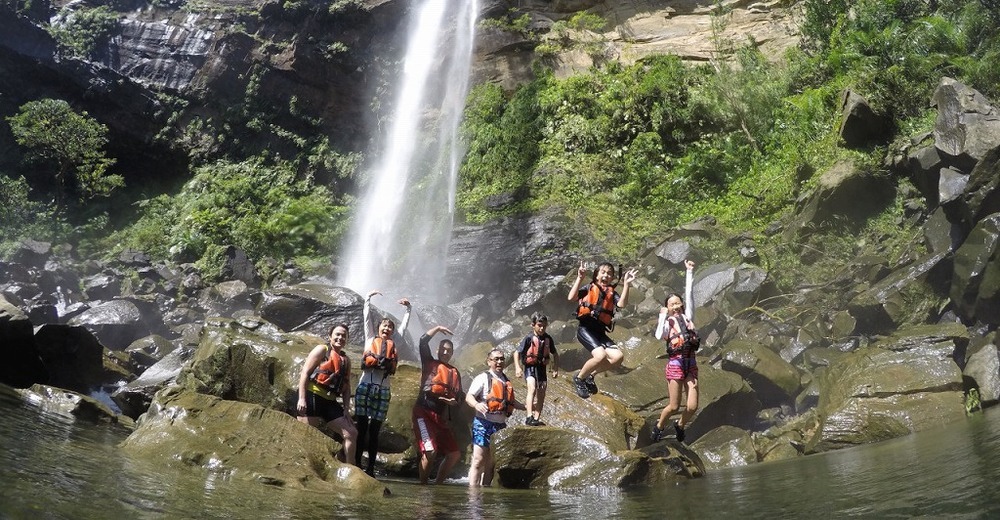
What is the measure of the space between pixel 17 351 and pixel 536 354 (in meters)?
7.45

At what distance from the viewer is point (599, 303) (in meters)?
7.26

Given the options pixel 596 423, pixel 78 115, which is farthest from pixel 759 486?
pixel 78 115

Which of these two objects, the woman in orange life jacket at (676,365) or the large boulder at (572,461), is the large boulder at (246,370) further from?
the woman in orange life jacket at (676,365)

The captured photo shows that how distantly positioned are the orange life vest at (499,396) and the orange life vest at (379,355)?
959 millimetres

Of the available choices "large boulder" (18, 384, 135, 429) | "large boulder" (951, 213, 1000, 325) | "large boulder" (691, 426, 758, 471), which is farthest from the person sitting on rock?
"large boulder" (951, 213, 1000, 325)

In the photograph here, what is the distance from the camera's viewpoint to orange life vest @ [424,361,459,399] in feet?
23.0

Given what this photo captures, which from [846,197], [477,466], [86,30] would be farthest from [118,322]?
[86,30]

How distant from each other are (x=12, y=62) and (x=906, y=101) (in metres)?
33.2

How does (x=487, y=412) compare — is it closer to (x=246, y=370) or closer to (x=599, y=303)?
(x=599, y=303)

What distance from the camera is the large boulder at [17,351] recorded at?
9.51m

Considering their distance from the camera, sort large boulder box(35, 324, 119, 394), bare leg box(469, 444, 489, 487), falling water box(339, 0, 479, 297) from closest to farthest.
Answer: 1. bare leg box(469, 444, 489, 487)
2. large boulder box(35, 324, 119, 394)
3. falling water box(339, 0, 479, 297)

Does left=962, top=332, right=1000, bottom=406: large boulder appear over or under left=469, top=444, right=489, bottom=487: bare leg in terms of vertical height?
over

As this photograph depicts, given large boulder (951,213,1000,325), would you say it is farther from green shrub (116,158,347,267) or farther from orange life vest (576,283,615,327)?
green shrub (116,158,347,267)

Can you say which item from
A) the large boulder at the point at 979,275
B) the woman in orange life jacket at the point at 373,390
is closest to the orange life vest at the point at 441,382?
the woman in orange life jacket at the point at 373,390
